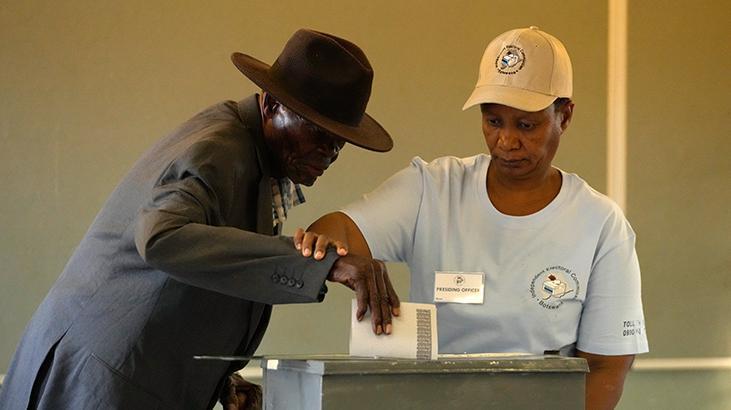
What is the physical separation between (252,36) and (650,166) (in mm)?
1806

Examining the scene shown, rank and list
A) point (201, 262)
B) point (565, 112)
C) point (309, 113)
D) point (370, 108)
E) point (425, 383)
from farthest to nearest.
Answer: point (370, 108) → point (565, 112) → point (309, 113) → point (201, 262) → point (425, 383)

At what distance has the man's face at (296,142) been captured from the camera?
203 centimetres

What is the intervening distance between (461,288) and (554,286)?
22cm

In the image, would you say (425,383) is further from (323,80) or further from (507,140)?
(507,140)

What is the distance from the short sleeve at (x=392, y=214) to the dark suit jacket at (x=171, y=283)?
0.25m

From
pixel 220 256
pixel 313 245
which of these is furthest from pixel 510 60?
pixel 220 256

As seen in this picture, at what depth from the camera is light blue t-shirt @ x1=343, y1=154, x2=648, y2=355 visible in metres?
2.23

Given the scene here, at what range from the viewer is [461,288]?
223cm

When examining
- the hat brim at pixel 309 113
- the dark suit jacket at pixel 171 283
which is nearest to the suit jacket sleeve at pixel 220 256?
the dark suit jacket at pixel 171 283

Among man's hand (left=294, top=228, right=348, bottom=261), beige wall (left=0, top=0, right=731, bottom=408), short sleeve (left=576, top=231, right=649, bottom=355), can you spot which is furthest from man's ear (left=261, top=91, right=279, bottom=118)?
beige wall (left=0, top=0, right=731, bottom=408)

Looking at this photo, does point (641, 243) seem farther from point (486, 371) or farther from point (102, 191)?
point (486, 371)

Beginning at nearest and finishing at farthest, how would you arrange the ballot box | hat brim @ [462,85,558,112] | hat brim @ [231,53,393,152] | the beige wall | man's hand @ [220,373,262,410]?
the ballot box → hat brim @ [231,53,393,152] → hat brim @ [462,85,558,112] → man's hand @ [220,373,262,410] → the beige wall

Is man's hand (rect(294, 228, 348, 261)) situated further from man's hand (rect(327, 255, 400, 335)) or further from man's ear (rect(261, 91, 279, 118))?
man's ear (rect(261, 91, 279, 118))

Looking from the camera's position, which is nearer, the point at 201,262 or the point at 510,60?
the point at 201,262
